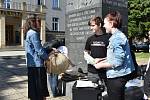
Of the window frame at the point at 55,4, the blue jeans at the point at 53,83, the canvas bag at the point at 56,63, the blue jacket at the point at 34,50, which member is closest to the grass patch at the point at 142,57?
the blue jeans at the point at 53,83

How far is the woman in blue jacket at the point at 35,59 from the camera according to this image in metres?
5.93

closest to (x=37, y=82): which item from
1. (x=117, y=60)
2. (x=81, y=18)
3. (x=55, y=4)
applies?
(x=117, y=60)

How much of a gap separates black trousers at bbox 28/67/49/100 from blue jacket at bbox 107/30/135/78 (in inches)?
75.7

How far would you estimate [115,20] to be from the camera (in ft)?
14.9

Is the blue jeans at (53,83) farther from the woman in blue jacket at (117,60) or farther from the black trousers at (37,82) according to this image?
the woman in blue jacket at (117,60)

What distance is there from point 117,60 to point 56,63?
2.42m

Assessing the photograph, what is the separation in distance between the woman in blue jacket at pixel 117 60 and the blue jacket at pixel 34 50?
170cm

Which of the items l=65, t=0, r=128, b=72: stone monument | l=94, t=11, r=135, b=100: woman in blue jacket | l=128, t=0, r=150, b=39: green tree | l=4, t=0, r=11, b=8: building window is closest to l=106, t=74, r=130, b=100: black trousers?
l=94, t=11, r=135, b=100: woman in blue jacket

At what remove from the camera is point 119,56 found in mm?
4406

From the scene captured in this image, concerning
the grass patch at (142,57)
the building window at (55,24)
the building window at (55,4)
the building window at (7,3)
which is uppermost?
the building window at (55,4)

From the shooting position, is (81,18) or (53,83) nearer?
(53,83)

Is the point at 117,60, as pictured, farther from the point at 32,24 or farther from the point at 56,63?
the point at 56,63

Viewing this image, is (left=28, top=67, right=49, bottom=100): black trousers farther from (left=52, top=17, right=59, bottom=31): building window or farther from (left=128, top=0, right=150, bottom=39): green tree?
(left=52, top=17, right=59, bottom=31): building window

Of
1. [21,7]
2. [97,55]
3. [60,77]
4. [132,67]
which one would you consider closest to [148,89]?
[60,77]
